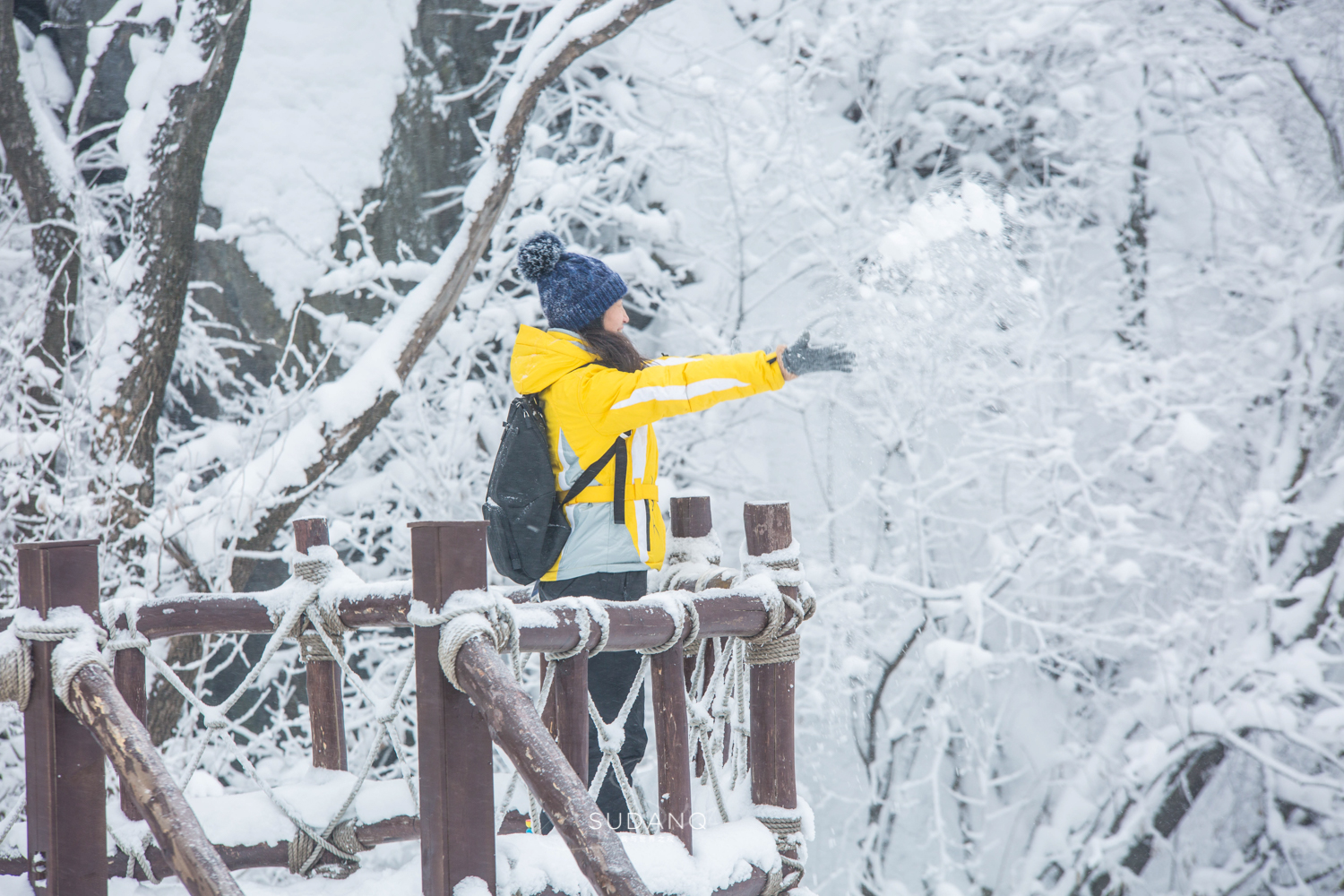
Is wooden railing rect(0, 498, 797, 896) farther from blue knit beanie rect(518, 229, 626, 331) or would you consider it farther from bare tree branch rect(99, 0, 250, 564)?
bare tree branch rect(99, 0, 250, 564)

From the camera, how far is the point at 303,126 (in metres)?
6.73

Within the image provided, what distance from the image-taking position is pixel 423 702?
163cm

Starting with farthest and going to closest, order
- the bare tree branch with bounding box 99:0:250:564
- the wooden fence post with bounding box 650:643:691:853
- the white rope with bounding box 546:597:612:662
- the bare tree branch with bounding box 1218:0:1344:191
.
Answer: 1. the bare tree branch with bounding box 1218:0:1344:191
2. the bare tree branch with bounding box 99:0:250:564
3. the wooden fence post with bounding box 650:643:691:853
4. the white rope with bounding box 546:597:612:662

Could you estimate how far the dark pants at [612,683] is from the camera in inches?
97.3

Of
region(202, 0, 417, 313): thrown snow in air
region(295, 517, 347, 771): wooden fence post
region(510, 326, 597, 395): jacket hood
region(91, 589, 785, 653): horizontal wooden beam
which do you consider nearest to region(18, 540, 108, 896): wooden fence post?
region(91, 589, 785, 653): horizontal wooden beam

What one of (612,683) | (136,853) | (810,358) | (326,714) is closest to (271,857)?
(136,853)

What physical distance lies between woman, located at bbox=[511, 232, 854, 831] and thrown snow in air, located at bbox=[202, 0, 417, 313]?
14.4ft

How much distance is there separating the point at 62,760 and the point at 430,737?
74cm

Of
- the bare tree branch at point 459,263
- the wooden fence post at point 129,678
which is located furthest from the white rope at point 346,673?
the bare tree branch at point 459,263

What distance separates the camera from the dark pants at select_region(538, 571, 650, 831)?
8.11 feet

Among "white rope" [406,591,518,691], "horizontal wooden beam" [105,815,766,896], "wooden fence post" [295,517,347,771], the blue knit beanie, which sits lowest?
"horizontal wooden beam" [105,815,766,896]

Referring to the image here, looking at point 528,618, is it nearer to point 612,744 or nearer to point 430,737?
point 430,737

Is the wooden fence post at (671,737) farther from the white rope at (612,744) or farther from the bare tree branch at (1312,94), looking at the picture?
the bare tree branch at (1312,94)

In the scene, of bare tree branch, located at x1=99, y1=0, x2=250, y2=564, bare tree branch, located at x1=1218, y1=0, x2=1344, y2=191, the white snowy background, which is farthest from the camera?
bare tree branch, located at x1=1218, y1=0, x2=1344, y2=191
